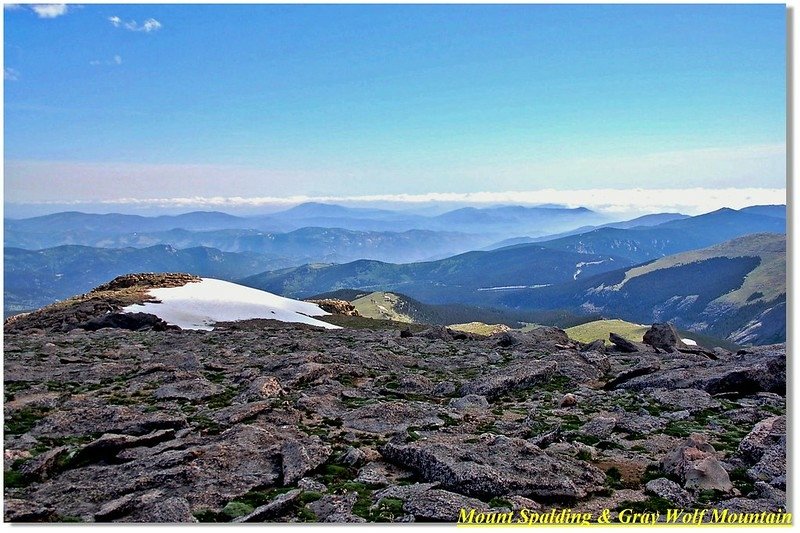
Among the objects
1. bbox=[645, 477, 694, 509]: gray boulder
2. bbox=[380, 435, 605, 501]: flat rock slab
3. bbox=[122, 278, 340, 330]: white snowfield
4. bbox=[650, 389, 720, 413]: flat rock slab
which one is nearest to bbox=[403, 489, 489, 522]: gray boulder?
bbox=[380, 435, 605, 501]: flat rock slab

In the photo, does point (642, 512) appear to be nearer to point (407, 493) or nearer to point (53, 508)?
point (407, 493)

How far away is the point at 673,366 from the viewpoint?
1350 inches

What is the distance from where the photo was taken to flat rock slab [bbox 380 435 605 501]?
549 inches

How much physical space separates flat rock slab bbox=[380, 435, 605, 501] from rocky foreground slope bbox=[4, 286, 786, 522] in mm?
51

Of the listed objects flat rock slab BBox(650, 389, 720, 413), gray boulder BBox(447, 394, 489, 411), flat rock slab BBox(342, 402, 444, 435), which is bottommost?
gray boulder BBox(447, 394, 489, 411)

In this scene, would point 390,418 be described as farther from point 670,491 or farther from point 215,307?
point 215,307

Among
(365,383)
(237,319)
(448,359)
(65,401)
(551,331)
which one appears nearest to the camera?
(65,401)

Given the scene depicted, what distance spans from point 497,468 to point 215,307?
57.5 metres

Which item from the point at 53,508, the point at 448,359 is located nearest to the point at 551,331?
the point at 448,359

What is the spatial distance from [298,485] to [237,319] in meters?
51.3

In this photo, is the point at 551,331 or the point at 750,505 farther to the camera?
the point at 551,331

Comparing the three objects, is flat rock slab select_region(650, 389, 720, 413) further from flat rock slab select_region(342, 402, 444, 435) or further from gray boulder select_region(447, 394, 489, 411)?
flat rock slab select_region(342, 402, 444, 435)

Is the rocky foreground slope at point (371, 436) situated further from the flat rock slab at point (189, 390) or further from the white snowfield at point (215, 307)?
the white snowfield at point (215, 307)

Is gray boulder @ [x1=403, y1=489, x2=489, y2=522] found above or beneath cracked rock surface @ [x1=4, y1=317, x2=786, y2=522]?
above
